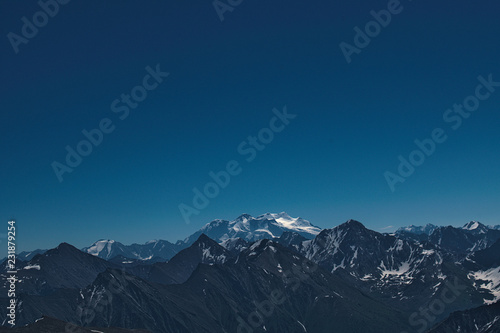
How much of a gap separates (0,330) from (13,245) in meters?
84.1

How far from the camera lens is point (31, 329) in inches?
7633

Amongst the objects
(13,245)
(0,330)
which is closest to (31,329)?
(0,330)

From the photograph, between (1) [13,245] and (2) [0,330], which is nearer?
(1) [13,245]

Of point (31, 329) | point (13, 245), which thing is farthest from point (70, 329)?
point (13, 245)

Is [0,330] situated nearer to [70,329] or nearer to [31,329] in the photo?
[31,329]

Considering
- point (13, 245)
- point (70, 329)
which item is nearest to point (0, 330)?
point (70, 329)

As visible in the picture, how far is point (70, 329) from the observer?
198125 mm

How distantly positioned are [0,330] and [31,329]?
1178 centimetres

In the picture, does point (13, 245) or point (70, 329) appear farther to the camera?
point (70, 329)

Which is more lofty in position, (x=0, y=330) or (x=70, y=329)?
(x=0, y=330)

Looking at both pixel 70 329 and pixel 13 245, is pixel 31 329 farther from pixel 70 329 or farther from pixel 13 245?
pixel 13 245

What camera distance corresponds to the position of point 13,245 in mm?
128500

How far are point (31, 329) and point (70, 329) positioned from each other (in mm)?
15765

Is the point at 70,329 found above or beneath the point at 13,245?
beneath
